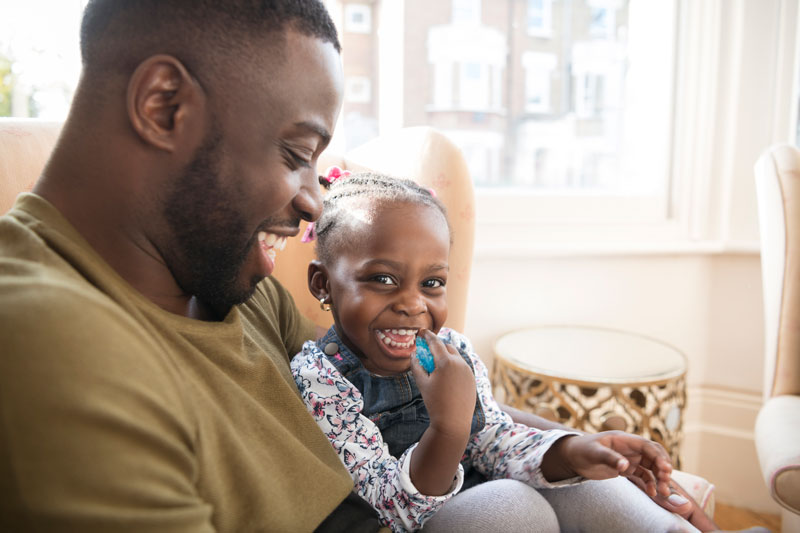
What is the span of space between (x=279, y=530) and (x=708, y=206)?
2.11 meters

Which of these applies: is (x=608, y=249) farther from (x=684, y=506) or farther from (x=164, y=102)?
(x=164, y=102)

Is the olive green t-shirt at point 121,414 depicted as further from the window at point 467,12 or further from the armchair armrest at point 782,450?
the window at point 467,12

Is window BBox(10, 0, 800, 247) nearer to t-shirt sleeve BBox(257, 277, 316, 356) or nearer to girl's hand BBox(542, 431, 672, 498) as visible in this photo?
t-shirt sleeve BBox(257, 277, 316, 356)

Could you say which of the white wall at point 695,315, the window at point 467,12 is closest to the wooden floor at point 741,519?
the white wall at point 695,315

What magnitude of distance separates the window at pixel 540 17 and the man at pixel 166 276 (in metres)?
1.74

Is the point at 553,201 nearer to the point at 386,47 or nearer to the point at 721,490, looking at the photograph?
the point at 386,47

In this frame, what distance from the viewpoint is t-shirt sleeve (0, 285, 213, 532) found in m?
0.42

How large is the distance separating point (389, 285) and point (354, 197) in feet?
0.61

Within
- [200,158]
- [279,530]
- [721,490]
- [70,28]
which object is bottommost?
[721,490]

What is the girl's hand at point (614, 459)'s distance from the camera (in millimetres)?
868

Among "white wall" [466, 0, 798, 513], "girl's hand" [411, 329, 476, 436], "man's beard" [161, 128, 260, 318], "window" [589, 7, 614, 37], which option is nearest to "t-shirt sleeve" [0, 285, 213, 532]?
"man's beard" [161, 128, 260, 318]

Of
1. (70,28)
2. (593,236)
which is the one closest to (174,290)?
(70,28)

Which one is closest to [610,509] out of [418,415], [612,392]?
[418,415]

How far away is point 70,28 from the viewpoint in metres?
1.61
